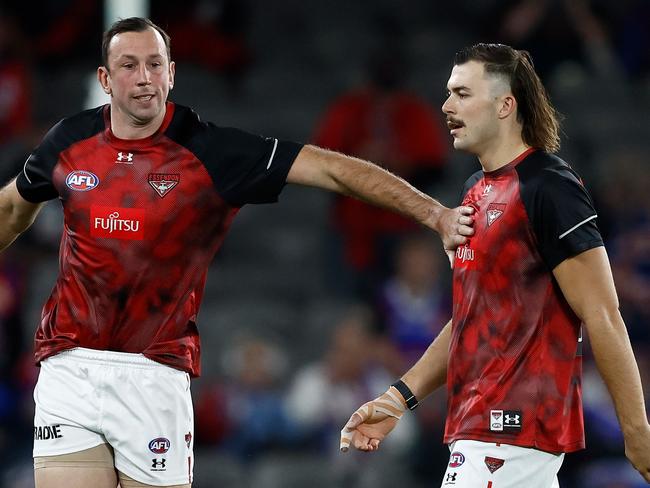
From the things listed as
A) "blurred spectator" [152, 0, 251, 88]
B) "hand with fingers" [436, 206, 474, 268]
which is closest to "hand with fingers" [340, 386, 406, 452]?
"hand with fingers" [436, 206, 474, 268]

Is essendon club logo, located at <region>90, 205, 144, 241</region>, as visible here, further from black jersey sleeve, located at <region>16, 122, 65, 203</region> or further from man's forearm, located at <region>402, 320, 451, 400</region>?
man's forearm, located at <region>402, 320, 451, 400</region>

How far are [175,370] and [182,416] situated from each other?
193 mm

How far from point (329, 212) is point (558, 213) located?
7.12 metres

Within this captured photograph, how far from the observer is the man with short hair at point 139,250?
17.3 ft

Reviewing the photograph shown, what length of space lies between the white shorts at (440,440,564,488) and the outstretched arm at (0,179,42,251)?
Answer: 2.18 m

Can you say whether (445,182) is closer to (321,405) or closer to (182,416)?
(321,405)

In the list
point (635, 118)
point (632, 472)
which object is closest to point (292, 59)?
point (635, 118)

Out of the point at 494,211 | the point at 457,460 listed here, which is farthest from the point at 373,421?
the point at 494,211

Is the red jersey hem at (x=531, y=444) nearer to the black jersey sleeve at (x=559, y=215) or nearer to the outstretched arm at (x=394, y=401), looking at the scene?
the outstretched arm at (x=394, y=401)

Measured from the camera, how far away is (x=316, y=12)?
47.9 feet

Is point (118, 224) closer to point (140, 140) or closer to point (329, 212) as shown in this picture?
point (140, 140)

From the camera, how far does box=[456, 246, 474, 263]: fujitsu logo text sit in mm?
4926

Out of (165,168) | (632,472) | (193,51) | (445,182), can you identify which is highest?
(193,51)

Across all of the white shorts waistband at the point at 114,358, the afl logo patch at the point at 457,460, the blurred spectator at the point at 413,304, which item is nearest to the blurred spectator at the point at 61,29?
the blurred spectator at the point at 413,304
